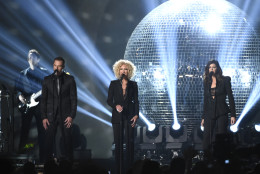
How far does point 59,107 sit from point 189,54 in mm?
3538

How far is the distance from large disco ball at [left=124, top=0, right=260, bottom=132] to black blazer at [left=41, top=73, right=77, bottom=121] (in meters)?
3.13

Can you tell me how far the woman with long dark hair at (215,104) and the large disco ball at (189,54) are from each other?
2.50m

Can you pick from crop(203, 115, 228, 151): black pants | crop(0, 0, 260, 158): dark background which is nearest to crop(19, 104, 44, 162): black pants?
crop(0, 0, 260, 158): dark background

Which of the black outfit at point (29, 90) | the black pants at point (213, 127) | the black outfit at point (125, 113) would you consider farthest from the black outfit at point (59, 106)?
the black outfit at point (29, 90)

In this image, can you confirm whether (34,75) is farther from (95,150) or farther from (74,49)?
(95,150)

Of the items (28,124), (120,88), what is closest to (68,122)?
(120,88)

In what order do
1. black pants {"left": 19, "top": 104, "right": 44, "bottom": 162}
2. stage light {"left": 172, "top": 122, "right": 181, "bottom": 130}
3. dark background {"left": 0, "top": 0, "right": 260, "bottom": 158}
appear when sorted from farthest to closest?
1. dark background {"left": 0, "top": 0, "right": 260, "bottom": 158}
2. stage light {"left": 172, "top": 122, "right": 181, "bottom": 130}
3. black pants {"left": 19, "top": 104, "right": 44, "bottom": 162}

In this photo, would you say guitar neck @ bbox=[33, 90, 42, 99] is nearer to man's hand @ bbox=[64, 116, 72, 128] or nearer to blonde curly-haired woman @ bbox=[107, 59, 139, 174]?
blonde curly-haired woman @ bbox=[107, 59, 139, 174]

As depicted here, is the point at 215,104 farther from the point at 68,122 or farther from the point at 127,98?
the point at 68,122

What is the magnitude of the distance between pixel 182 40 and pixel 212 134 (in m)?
3.09

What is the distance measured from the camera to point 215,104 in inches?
283

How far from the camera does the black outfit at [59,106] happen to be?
7000 mm

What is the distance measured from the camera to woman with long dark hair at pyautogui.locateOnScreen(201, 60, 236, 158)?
7.21 metres

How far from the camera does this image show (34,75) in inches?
357
